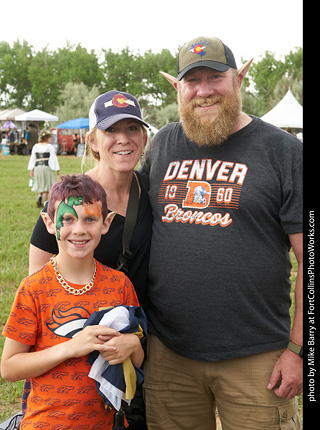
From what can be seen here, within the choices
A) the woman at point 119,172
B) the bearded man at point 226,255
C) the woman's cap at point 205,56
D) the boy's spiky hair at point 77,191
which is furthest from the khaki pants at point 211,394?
the woman's cap at point 205,56

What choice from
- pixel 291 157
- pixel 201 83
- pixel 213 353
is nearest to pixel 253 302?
pixel 213 353

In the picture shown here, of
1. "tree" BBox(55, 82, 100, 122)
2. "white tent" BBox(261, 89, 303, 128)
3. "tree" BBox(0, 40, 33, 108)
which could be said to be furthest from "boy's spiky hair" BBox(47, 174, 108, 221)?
"tree" BBox(0, 40, 33, 108)

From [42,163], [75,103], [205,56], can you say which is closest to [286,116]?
[42,163]

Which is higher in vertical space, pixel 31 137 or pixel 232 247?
pixel 31 137

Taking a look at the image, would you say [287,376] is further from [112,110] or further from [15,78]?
[15,78]

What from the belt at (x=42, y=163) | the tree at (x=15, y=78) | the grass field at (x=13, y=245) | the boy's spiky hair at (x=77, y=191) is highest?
the tree at (x=15, y=78)

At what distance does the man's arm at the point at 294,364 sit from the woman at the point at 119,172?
878mm

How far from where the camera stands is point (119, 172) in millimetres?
2949

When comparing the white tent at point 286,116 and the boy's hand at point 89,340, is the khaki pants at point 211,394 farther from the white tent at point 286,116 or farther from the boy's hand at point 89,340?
the white tent at point 286,116

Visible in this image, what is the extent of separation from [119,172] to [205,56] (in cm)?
86

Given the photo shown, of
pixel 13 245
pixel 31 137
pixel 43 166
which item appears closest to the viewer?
pixel 13 245

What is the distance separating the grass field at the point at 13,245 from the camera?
4.52 meters

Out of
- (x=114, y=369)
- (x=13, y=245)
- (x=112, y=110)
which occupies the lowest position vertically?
(x=13, y=245)

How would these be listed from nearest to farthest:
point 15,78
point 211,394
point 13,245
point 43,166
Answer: point 211,394 < point 13,245 < point 43,166 < point 15,78
